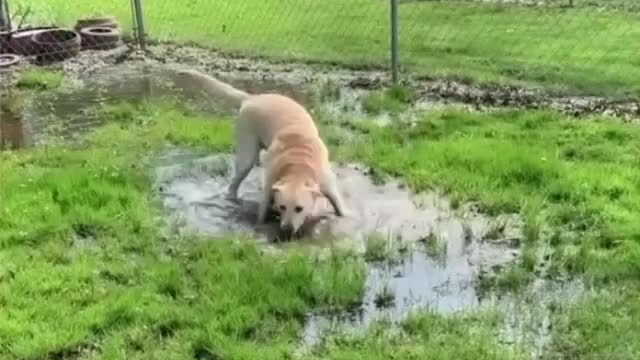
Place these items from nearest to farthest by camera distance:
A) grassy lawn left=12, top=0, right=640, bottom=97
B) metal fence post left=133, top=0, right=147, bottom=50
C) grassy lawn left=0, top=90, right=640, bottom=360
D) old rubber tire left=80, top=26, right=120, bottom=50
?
grassy lawn left=0, top=90, right=640, bottom=360
grassy lawn left=12, top=0, right=640, bottom=97
metal fence post left=133, top=0, right=147, bottom=50
old rubber tire left=80, top=26, right=120, bottom=50

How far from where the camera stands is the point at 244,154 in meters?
7.56

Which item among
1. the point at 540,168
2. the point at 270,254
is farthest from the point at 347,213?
the point at 540,168

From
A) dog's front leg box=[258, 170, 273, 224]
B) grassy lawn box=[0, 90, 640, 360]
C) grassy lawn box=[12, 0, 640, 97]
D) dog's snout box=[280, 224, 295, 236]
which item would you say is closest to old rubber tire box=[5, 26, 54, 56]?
grassy lawn box=[12, 0, 640, 97]

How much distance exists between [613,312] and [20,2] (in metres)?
13.2

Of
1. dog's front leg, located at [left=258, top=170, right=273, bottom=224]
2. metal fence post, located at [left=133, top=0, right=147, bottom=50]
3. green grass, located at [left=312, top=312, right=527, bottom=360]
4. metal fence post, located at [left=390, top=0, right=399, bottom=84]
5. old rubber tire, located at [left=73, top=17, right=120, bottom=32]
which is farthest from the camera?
old rubber tire, located at [left=73, top=17, right=120, bottom=32]

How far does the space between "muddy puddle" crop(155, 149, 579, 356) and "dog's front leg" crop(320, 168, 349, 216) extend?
0.07 m

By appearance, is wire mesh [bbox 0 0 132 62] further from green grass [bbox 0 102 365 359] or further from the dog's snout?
the dog's snout

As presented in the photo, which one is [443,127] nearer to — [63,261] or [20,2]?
[63,261]

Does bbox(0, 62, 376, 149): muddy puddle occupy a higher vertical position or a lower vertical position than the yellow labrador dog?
lower

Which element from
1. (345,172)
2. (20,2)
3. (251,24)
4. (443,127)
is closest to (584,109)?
(443,127)

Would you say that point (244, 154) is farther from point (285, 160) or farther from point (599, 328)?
point (599, 328)

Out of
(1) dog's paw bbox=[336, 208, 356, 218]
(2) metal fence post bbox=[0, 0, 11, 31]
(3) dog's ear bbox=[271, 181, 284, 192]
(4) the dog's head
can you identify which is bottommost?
(1) dog's paw bbox=[336, 208, 356, 218]

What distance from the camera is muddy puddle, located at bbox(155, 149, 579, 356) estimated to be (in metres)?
5.63

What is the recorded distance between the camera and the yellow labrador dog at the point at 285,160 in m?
6.88
